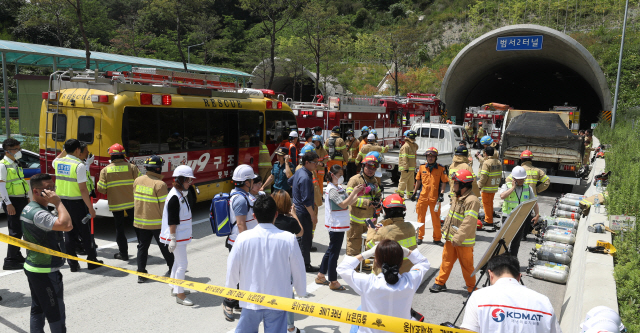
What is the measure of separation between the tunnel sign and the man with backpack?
2771 centimetres

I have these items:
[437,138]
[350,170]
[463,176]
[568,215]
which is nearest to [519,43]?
[437,138]

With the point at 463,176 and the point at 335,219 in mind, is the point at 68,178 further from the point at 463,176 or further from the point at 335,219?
the point at 463,176

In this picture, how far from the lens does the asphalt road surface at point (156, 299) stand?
511cm

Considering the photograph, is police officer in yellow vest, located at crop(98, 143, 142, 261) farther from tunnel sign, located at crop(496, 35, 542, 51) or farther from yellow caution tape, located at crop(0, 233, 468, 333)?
tunnel sign, located at crop(496, 35, 542, 51)

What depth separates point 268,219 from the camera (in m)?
3.64

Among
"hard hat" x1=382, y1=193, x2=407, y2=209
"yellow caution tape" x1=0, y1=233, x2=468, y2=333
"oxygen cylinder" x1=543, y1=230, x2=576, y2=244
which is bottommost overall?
"oxygen cylinder" x1=543, y1=230, x2=576, y2=244

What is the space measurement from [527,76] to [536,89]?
339cm

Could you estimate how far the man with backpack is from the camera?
4.88 metres

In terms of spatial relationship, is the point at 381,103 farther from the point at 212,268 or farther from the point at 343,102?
the point at 212,268

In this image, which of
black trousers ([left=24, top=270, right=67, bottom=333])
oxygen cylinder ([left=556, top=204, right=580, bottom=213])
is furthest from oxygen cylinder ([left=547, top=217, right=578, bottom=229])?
black trousers ([left=24, top=270, right=67, bottom=333])

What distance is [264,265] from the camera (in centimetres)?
354

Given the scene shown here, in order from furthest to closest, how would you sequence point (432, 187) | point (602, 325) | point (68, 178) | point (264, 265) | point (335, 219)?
point (432, 187), point (68, 178), point (335, 219), point (264, 265), point (602, 325)

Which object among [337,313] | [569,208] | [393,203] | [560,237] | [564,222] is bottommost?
[560,237]

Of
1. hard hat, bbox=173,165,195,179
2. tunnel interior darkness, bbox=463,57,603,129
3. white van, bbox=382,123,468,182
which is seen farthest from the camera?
tunnel interior darkness, bbox=463,57,603,129
